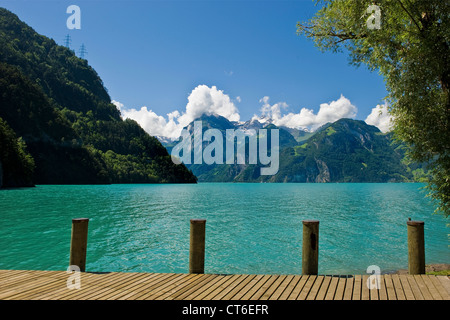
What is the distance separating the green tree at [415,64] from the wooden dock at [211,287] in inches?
210

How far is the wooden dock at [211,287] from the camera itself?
18.9 ft

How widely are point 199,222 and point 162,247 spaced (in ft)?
45.6

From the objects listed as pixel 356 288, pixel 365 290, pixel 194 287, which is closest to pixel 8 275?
pixel 194 287

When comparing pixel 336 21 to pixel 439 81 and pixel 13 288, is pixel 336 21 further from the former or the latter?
pixel 13 288

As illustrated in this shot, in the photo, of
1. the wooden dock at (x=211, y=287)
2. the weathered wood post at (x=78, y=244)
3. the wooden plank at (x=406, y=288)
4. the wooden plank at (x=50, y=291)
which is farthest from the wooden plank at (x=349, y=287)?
the weathered wood post at (x=78, y=244)

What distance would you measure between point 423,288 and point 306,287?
2.54 m

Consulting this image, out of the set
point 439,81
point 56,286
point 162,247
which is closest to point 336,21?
point 439,81

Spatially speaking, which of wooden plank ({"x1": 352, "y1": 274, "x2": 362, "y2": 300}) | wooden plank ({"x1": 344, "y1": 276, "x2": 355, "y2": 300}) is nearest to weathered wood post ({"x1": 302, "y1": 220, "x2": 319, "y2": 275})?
wooden plank ({"x1": 344, "y1": 276, "x2": 355, "y2": 300})

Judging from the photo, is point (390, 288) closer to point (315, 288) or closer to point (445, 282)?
point (445, 282)

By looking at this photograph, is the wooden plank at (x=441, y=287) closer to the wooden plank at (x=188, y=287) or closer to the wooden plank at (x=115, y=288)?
the wooden plank at (x=188, y=287)

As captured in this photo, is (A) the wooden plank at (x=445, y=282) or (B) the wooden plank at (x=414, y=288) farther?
(A) the wooden plank at (x=445, y=282)

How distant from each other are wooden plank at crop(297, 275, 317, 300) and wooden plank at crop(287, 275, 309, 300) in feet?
0.20

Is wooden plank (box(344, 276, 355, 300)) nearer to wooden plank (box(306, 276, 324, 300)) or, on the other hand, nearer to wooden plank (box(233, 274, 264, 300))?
wooden plank (box(306, 276, 324, 300))

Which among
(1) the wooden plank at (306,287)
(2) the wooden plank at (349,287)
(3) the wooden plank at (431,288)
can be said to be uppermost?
(3) the wooden plank at (431,288)
